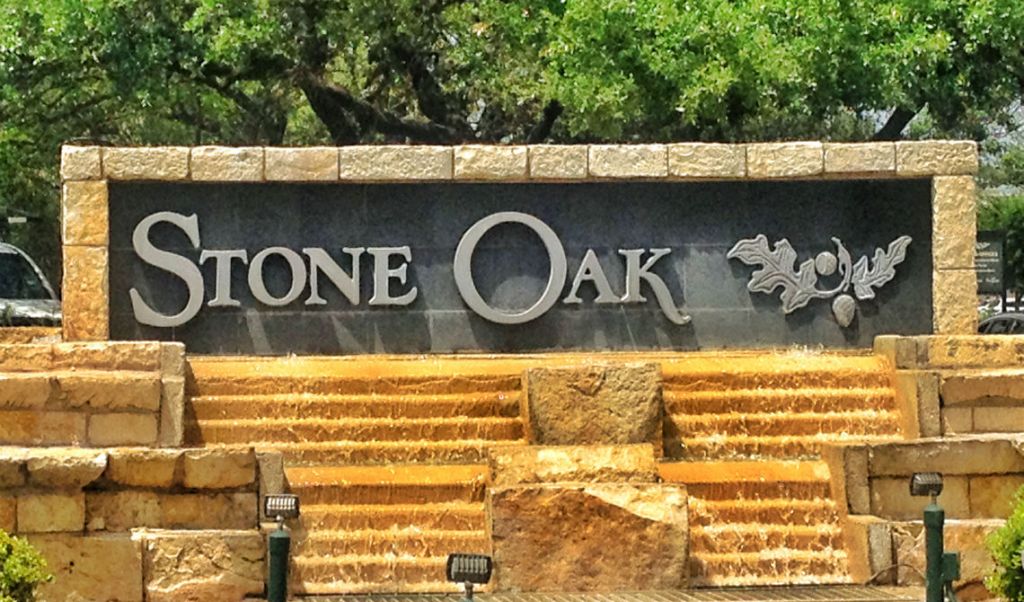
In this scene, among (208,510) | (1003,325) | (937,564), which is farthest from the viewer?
(1003,325)

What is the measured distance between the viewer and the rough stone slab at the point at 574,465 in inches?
504

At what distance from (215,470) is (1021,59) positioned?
1992 centimetres

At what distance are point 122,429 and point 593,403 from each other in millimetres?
3450

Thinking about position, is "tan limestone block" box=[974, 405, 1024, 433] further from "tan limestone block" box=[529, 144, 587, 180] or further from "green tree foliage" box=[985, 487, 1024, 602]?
"green tree foliage" box=[985, 487, 1024, 602]

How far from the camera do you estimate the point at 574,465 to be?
12.9 m

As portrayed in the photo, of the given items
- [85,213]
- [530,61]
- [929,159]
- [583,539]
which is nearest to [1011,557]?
[583,539]

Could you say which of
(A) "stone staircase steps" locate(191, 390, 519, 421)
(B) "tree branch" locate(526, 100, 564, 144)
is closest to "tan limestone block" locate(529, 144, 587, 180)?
(A) "stone staircase steps" locate(191, 390, 519, 421)

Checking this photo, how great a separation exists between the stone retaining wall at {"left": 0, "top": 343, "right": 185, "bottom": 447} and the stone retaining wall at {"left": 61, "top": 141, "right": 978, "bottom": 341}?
1.23 m

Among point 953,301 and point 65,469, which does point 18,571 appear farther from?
point 953,301


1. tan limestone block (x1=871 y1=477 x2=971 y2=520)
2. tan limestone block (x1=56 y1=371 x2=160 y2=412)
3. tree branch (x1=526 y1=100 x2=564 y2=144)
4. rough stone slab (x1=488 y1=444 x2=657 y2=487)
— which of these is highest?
tree branch (x1=526 y1=100 x2=564 y2=144)

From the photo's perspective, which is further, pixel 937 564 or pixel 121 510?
pixel 121 510

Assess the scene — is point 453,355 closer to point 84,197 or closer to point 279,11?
point 84,197

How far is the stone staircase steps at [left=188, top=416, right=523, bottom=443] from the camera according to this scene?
14281mm

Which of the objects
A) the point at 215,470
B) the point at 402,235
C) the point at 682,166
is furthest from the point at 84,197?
the point at 682,166
